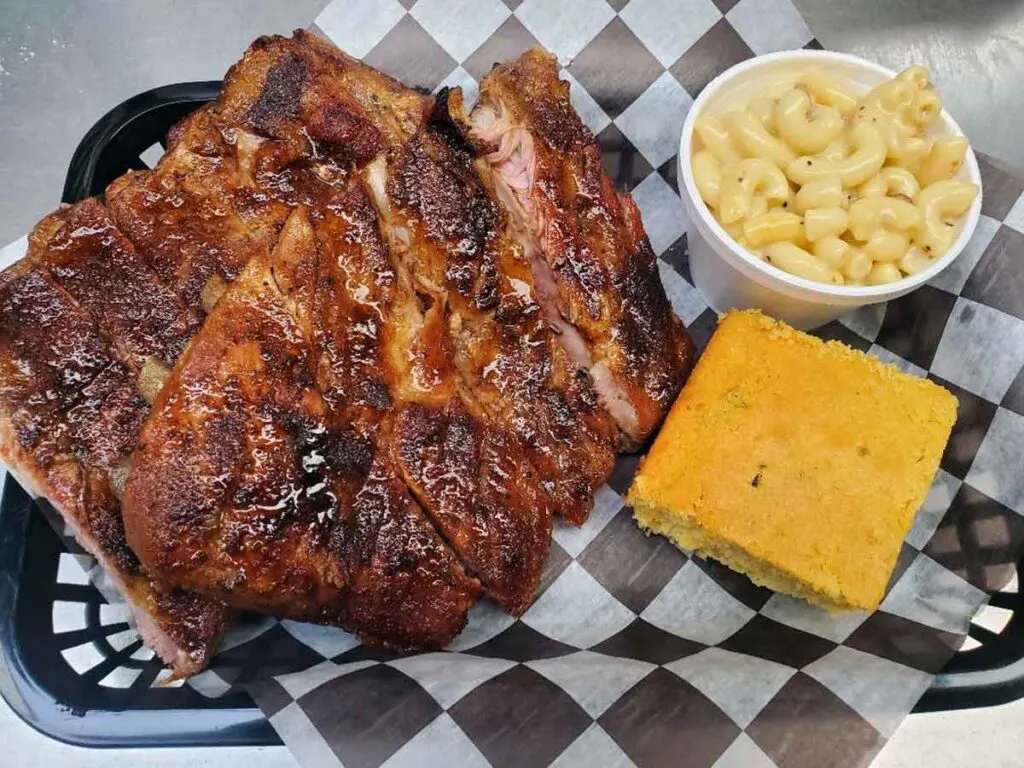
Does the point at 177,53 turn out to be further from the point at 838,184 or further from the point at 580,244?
the point at 838,184

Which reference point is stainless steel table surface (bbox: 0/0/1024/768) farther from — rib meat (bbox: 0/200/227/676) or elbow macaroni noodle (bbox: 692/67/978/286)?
rib meat (bbox: 0/200/227/676)

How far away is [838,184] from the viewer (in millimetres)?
2191

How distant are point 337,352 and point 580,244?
695 millimetres

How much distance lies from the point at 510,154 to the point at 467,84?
0.59 meters

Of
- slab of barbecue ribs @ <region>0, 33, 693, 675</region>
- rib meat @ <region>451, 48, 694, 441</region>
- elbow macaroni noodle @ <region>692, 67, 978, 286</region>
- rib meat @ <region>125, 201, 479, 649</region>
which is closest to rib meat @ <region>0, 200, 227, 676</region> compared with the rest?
slab of barbecue ribs @ <region>0, 33, 693, 675</region>

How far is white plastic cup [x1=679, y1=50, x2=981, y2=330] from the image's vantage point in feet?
7.25

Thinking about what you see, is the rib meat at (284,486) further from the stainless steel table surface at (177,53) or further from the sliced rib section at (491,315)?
the stainless steel table surface at (177,53)

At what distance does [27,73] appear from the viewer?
3.01 meters

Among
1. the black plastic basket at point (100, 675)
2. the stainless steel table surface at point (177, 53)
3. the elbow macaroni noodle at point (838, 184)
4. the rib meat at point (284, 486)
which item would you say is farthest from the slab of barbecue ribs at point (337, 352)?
the stainless steel table surface at point (177, 53)

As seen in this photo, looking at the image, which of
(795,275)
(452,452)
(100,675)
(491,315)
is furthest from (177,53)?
(795,275)

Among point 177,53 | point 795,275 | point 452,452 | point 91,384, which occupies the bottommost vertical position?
point 795,275

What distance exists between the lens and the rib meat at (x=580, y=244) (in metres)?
2.12

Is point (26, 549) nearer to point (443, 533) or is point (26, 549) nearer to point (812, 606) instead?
point (443, 533)

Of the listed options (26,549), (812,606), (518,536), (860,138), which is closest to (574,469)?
(518,536)
